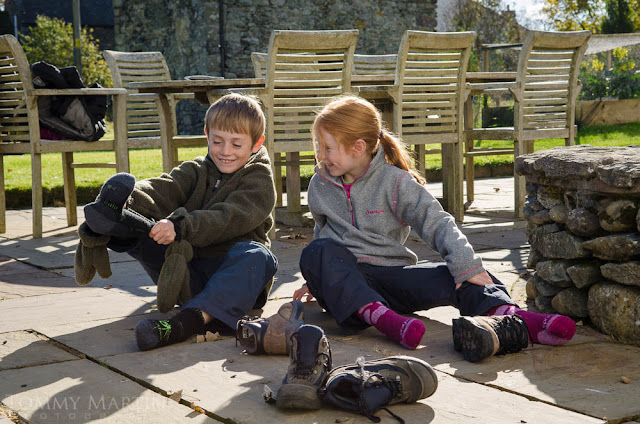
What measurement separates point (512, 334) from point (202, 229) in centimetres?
116

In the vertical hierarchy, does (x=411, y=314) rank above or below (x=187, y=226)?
below

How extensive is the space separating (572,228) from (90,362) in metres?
1.71

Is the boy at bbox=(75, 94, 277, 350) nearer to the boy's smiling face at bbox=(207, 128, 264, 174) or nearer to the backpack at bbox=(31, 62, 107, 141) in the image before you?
the boy's smiling face at bbox=(207, 128, 264, 174)

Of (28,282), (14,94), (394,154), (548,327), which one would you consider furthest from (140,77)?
(548,327)

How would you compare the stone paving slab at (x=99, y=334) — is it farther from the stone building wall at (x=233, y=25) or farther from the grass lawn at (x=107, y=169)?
the stone building wall at (x=233, y=25)

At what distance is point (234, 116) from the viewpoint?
3.11 metres

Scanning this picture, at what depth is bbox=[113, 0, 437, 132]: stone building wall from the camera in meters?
18.0

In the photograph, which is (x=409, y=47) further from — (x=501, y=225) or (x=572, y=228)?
(x=572, y=228)

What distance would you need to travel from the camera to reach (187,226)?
112 inches

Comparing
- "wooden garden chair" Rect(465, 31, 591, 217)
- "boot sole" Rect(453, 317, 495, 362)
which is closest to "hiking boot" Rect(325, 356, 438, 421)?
"boot sole" Rect(453, 317, 495, 362)

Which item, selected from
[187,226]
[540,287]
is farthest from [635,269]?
[187,226]

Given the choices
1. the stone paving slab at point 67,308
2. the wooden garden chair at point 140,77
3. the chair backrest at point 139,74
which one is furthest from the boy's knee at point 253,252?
the chair backrest at point 139,74

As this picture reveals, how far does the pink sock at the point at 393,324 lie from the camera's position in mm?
2508

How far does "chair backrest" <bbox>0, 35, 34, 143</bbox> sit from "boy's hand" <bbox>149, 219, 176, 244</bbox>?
264 cm
